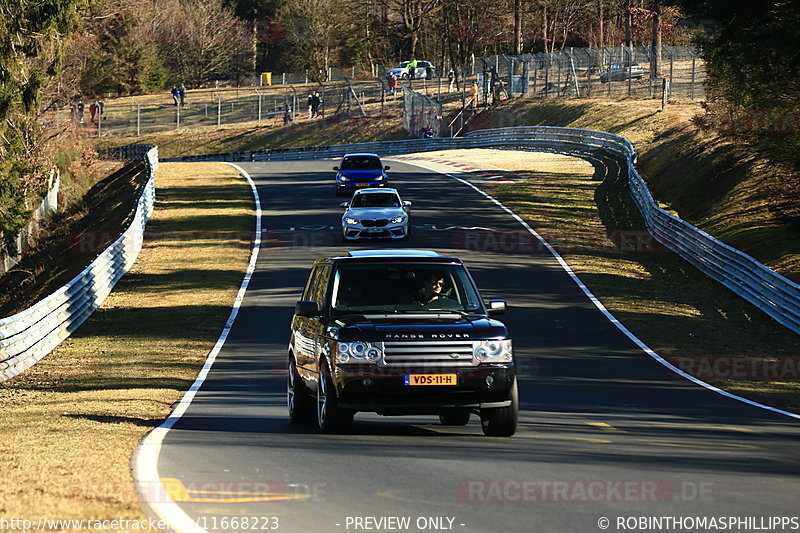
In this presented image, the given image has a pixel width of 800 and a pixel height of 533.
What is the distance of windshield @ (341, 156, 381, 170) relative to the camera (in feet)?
149

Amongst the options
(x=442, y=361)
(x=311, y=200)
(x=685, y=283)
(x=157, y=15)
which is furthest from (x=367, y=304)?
(x=157, y=15)

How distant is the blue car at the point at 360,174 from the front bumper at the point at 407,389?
1299 inches

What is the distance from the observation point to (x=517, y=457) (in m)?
10.6

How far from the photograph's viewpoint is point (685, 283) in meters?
30.0

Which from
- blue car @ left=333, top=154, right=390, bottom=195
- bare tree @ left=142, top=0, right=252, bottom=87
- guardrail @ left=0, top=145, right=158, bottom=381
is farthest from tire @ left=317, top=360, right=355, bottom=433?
bare tree @ left=142, top=0, right=252, bottom=87

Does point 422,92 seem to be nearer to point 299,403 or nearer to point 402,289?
point 299,403

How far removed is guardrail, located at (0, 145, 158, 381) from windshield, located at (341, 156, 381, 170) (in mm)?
10842

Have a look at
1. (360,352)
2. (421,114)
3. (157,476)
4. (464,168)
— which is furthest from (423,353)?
(421,114)

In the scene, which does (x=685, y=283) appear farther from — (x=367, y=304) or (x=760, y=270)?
(x=367, y=304)

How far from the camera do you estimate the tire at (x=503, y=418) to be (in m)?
11.7

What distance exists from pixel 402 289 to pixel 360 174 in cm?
3269

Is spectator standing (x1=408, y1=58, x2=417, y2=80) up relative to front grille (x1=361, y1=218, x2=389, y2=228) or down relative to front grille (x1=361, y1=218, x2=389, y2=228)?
up

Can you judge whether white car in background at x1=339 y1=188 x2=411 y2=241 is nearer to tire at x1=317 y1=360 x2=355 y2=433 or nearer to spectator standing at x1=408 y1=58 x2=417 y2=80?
tire at x1=317 y1=360 x2=355 y2=433

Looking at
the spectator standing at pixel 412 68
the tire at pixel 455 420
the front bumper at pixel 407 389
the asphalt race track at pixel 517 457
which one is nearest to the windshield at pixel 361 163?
the asphalt race track at pixel 517 457
